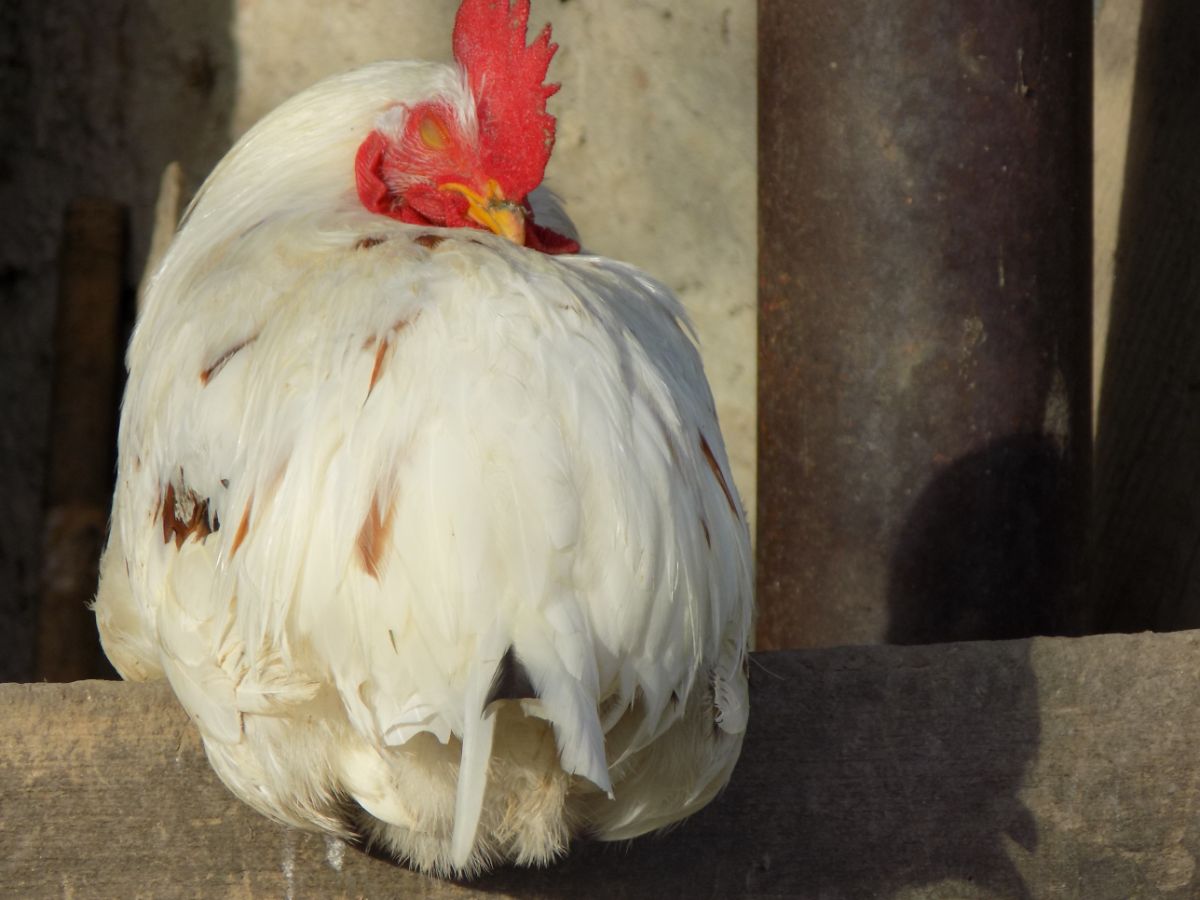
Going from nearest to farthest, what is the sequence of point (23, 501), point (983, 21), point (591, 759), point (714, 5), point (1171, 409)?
point (591, 759) → point (983, 21) → point (1171, 409) → point (714, 5) → point (23, 501)

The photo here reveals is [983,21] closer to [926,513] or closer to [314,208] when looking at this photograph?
[926,513]

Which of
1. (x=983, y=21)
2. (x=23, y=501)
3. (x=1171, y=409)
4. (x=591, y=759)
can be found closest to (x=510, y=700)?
(x=591, y=759)

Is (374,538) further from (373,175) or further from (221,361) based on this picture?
(373,175)

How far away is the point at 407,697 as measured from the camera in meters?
1.81

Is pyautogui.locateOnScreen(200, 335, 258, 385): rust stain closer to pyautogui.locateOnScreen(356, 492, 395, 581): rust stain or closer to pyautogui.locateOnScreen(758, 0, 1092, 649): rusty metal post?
pyautogui.locateOnScreen(356, 492, 395, 581): rust stain

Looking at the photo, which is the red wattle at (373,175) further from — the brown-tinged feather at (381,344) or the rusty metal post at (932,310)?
the rusty metal post at (932,310)

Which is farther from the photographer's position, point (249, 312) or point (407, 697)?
point (249, 312)

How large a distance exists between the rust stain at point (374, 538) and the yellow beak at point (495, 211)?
753 millimetres

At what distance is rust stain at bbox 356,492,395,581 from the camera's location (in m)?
1.81

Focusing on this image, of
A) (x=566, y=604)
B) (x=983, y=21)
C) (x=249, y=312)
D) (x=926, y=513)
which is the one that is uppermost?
(x=983, y=21)

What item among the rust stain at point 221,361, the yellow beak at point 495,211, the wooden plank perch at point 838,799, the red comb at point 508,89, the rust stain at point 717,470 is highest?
the red comb at point 508,89

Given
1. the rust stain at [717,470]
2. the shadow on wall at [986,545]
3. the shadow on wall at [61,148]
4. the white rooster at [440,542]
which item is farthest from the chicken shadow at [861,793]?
the shadow on wall at [61,148]

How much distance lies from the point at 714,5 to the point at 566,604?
3354mm

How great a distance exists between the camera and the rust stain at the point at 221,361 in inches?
84.1
